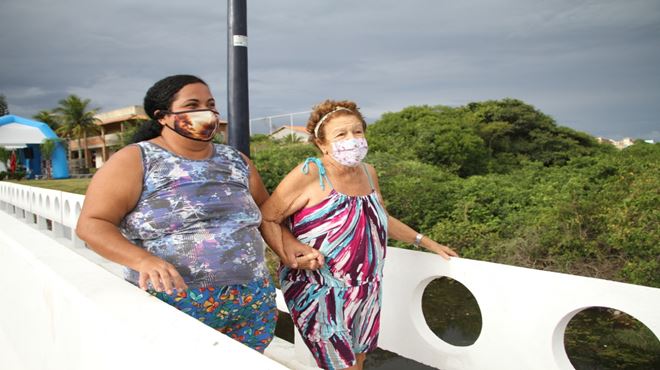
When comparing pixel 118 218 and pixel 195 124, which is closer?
pixel 118 218

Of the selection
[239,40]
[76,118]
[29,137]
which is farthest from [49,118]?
[239,40]

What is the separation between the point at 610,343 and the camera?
500cm

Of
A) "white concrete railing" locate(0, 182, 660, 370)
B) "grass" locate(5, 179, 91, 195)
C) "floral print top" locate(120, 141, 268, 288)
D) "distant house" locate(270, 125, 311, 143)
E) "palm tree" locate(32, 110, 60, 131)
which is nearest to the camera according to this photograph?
"white concrete railing" locate(0, 182, 660, 370)

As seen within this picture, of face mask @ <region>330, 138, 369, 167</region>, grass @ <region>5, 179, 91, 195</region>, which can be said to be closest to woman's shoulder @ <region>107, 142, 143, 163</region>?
face mask @ <region>330, 138, 369, 167</region>

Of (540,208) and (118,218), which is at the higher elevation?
(118,218)

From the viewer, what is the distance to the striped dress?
250cm

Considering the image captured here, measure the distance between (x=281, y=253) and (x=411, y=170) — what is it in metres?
7.58

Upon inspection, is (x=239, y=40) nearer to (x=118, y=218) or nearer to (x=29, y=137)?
(x=118, y=218)

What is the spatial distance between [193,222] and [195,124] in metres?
0.45

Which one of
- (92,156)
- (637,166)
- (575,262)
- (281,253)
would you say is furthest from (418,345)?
(92,156)

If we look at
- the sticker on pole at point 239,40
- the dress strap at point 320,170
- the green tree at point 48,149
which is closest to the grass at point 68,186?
the green tree at point 48,149

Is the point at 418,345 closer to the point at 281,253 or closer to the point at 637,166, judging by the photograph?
the point at 281,253

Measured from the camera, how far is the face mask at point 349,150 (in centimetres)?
255

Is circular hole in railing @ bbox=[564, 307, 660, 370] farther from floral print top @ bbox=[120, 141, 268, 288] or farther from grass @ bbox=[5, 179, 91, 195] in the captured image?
grass @ bbox=[5, 179, 91, 195]
